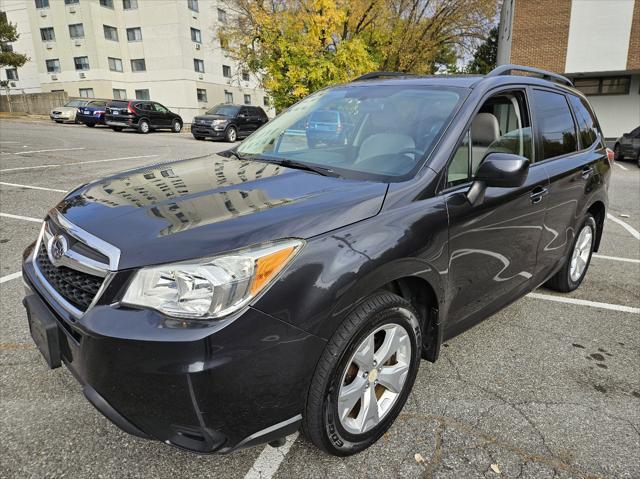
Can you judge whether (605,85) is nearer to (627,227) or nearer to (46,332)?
(627,227)

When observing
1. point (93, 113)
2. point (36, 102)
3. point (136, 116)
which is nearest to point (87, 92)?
point (36, 102)

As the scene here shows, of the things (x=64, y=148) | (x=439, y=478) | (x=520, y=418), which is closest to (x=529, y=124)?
(x=520, y=418)

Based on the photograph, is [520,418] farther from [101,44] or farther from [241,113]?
[101,44]

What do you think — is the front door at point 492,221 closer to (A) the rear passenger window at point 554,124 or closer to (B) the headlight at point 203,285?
(A) the rear passenger window at point 554,124

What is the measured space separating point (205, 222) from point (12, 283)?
10.2ft

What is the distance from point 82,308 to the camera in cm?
187

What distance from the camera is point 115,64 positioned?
41281 mm

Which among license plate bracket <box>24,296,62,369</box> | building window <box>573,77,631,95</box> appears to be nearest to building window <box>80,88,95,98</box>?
building window <box>573,77,631,95</box>

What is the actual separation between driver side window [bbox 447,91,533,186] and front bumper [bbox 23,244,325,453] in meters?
1.33

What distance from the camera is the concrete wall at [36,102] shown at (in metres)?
37.3

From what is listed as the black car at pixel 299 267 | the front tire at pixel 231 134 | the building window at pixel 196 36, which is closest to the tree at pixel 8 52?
the building window at pixel 196 36

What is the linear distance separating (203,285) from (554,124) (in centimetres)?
300

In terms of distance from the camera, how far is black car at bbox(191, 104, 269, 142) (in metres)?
21.2

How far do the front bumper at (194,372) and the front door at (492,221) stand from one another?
1086 millimetres
